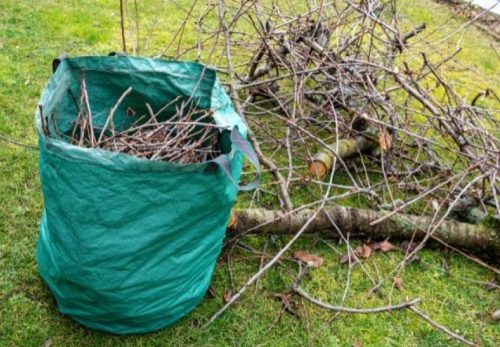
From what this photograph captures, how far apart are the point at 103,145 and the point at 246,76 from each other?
5.86ft

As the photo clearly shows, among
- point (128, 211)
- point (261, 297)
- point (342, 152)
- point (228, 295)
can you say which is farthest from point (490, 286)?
point (128, 211)

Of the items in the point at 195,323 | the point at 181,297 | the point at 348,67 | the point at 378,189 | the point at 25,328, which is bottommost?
the point at 25,328

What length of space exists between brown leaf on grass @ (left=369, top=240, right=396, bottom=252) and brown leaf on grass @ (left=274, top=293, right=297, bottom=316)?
1.97ft

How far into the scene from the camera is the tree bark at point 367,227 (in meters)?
2.41

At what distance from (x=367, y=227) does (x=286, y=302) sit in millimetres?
612

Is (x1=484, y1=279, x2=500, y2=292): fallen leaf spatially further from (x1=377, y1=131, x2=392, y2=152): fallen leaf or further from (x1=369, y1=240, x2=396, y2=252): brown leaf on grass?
(x1=377, y1=131, x2=392, y2=152): fallen leaf

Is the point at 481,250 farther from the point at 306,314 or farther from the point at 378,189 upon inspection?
the point at 306,314

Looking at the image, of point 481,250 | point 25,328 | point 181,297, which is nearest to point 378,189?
point 481,250

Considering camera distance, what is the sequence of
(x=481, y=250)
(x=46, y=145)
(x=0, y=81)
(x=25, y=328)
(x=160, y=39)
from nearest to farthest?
(x=46, y=145), (x=25, y=328), (x=481, y=250), (x=0, y=81), (x=160, y=39)

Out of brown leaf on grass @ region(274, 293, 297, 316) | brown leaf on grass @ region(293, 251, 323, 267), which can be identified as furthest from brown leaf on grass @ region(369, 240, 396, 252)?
brown leaf on grass @ region(274, 293, 297, 316)

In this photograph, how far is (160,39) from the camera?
451 centimetres

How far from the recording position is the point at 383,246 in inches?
104

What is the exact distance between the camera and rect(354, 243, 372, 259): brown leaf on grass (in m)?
2.57

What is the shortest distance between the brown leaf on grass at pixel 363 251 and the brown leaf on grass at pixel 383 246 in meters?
0.04
